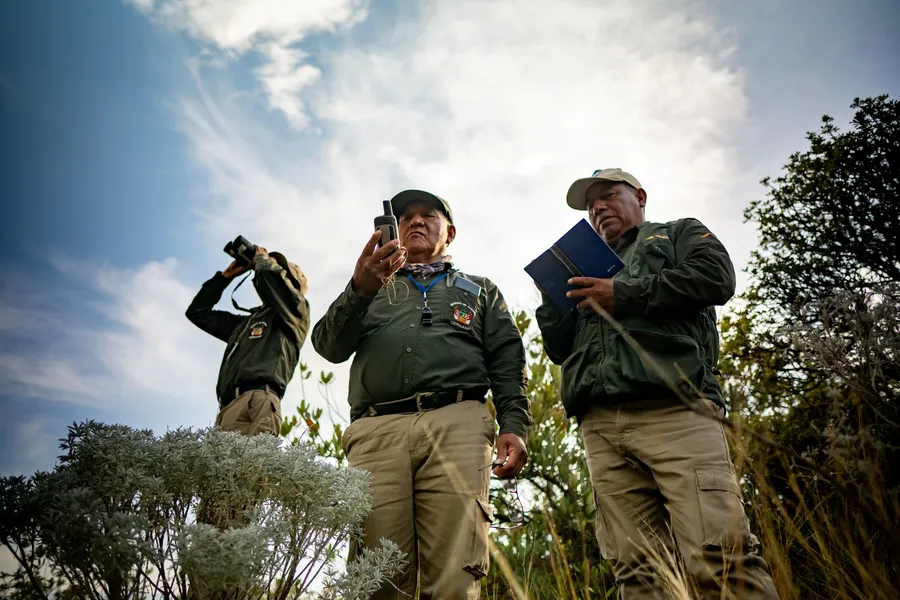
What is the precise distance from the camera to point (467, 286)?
3.08 meters

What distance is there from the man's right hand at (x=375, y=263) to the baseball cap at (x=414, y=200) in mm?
812

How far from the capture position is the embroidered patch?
2869 mm

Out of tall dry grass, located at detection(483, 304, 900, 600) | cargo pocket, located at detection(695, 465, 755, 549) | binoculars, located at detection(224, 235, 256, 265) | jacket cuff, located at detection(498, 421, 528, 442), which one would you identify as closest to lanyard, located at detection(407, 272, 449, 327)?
jacket cuff, located at detection(498, 421, 528, 442)

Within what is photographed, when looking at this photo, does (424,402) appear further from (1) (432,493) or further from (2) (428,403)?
(1) (432,493)

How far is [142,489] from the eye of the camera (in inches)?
70.5

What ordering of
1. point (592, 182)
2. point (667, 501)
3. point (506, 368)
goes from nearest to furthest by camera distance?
point (667, 501) → point (506, 368) → point (592, 182)

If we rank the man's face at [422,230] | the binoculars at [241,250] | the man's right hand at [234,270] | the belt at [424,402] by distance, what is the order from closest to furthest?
the belt at [424,402] → the man's face at [422,230] → the binoculars at [241,250] → the man's right hand at [234,270]

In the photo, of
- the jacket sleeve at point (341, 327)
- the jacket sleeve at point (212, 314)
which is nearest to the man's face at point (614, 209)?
the jacket sleeve at point (341, 327)

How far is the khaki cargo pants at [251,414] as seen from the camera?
3742 mm

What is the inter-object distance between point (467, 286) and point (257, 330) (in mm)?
1866

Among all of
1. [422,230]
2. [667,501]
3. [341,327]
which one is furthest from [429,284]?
[667,501]

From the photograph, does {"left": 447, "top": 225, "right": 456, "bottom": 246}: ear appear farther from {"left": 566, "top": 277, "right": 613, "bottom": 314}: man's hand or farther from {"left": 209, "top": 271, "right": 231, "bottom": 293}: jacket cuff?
{"left": 209, "top": 271, "right": 231, "bottom": 293}: jacket cuff

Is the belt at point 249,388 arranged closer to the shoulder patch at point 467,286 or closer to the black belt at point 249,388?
the black belt at point 249,388

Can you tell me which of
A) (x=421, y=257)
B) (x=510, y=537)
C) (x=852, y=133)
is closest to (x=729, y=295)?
(x=421, y=257)
